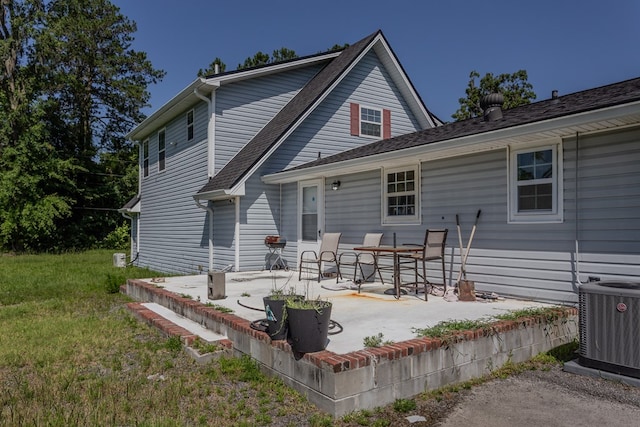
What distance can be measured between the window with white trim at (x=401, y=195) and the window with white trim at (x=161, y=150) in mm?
9050

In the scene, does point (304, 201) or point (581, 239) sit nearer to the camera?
point (581, 239)

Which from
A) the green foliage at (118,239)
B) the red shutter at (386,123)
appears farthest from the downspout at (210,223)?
the green foliage at (118,239)

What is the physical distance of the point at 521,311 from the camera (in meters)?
4.72

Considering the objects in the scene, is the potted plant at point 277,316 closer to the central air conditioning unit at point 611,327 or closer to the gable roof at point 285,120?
the central air conditioning unit at point 611,327

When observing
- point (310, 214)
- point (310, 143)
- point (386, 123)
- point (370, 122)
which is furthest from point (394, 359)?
point (386, 123)

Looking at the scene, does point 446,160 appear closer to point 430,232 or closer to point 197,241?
point 430,232

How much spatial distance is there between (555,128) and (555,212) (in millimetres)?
1063

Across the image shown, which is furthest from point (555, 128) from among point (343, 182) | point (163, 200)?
point (163, 200)

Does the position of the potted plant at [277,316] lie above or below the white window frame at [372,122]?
below

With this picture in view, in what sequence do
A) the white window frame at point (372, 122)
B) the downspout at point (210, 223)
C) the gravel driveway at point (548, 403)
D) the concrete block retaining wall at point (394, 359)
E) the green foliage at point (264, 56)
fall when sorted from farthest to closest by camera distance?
the green foliage at point (264, 56) → the white window frame at point (372, 122) → the downspout at point (210, 223) → the concrete block retaining wall at point (394, 359) → the gravel driveway at point (548, 403)

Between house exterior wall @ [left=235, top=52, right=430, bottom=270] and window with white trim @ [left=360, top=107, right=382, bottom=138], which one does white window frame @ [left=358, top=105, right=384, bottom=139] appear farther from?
house exterior wall @ [left=235, top=52, right=430, bottom=270]

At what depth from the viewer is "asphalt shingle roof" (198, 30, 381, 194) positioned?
31.2ft

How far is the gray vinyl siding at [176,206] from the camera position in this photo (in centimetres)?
1126

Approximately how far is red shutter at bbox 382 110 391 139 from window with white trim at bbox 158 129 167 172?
7062 millimetres
